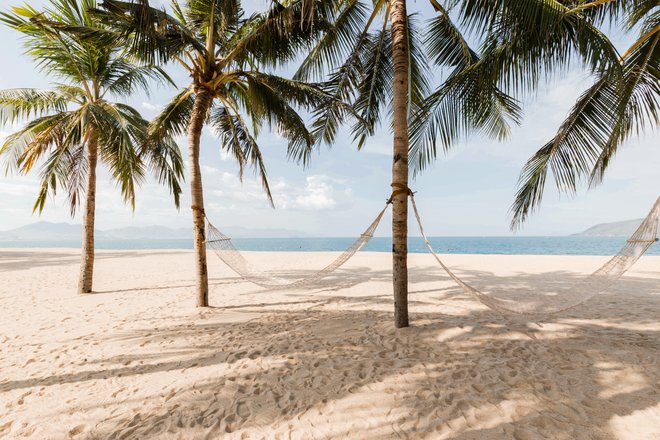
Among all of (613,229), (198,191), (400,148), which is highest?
(613,229)

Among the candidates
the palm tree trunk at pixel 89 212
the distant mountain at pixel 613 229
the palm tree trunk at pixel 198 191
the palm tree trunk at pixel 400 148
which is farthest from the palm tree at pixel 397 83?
the distant mountain at pixel 613 229

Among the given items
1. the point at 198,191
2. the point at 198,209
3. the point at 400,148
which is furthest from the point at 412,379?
the point at 198,191

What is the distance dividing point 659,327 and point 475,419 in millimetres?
2995

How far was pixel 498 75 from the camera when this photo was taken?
326 centimetres

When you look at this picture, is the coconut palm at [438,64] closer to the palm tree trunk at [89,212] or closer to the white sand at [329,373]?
the white sand at [329,373]

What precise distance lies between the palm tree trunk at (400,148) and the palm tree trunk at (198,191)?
9.12ft

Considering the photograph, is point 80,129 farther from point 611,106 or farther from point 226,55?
point 611,106

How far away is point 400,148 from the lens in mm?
3160

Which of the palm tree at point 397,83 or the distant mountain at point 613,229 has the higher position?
the distant mountain at point 613,229

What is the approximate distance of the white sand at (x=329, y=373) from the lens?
1773 millimetres

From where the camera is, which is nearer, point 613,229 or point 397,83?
point 397,83

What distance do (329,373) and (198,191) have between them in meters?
3.27

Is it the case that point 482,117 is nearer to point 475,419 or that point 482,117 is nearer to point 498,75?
point 498,75

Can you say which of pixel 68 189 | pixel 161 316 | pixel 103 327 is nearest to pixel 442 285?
pixel 161 316
